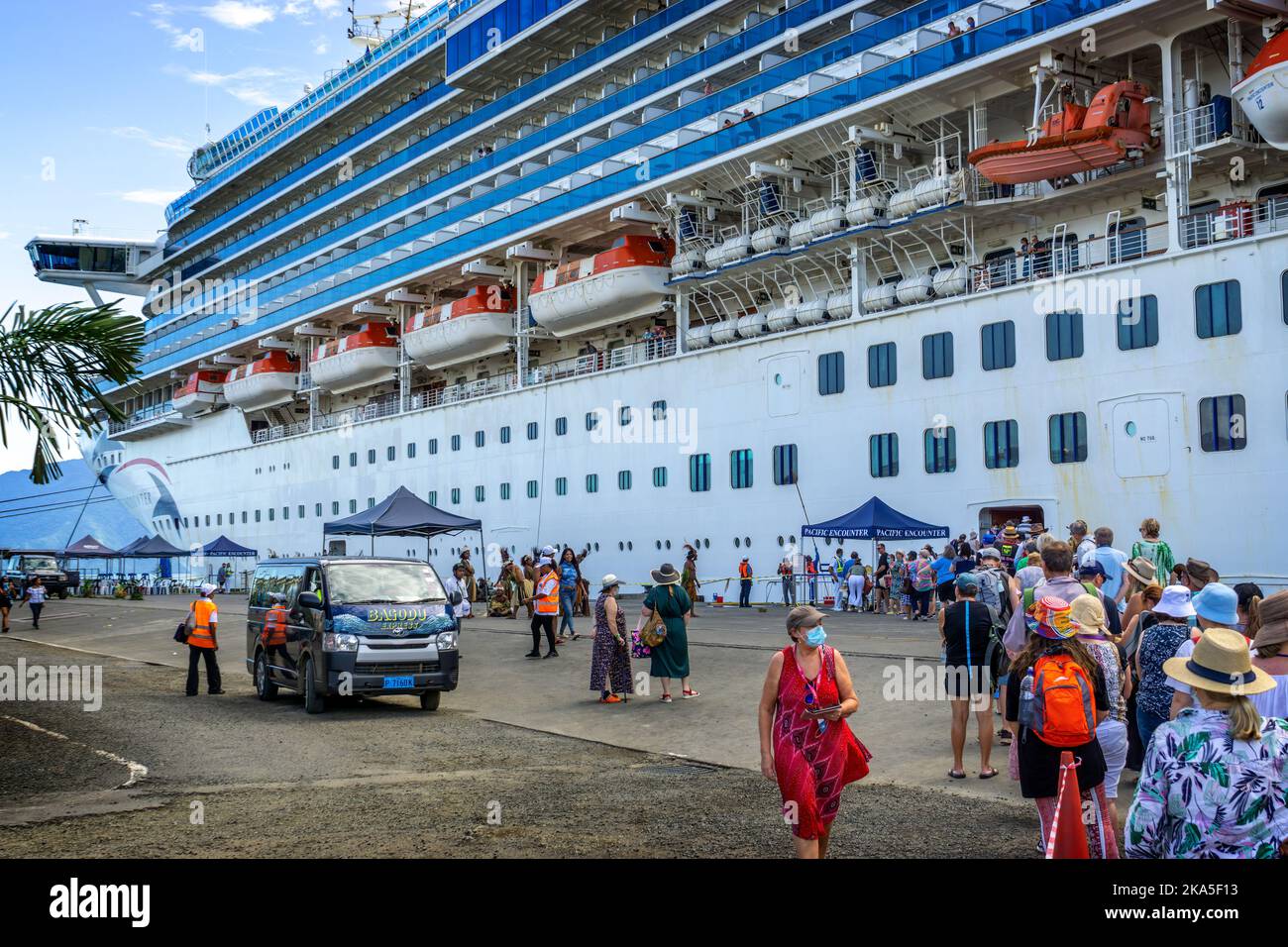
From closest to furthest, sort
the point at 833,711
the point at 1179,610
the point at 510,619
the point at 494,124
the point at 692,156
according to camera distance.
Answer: the point at 833,711
the point at 1179,610
the point at 510,619
the point at 692,156
the point at 494,124

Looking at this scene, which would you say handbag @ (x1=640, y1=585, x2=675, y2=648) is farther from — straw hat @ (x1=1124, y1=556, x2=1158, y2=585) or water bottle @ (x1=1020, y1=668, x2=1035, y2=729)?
water bottle @ (x1=1020, y1=668, x2=1035, y2=729)

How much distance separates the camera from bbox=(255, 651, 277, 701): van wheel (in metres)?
16.0

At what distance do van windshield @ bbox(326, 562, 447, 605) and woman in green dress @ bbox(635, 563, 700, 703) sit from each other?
2.86m

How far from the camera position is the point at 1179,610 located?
24.0 feet

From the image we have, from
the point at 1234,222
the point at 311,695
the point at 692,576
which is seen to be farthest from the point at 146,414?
the point at 1234,222

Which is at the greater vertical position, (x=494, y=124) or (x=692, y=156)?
(x=494, y=124)

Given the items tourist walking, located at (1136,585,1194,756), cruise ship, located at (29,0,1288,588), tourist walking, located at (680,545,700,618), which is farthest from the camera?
tourist walking, located at (680,545,700,618)

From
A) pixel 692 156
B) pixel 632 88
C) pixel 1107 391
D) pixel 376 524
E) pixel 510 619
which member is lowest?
pixel 510 619

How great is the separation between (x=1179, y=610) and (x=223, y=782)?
7455 mm

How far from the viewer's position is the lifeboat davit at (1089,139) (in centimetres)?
2197

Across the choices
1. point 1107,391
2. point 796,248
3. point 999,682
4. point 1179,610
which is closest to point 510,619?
point 796,248

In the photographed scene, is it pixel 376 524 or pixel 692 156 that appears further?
pixel 692 156

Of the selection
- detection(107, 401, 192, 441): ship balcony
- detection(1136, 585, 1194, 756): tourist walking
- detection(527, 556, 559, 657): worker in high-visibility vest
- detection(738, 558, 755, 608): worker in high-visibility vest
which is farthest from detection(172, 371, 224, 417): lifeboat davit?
detection(1136, 585, 1194, 756): tourist walking

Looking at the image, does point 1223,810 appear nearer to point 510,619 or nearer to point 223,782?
point 223,782
